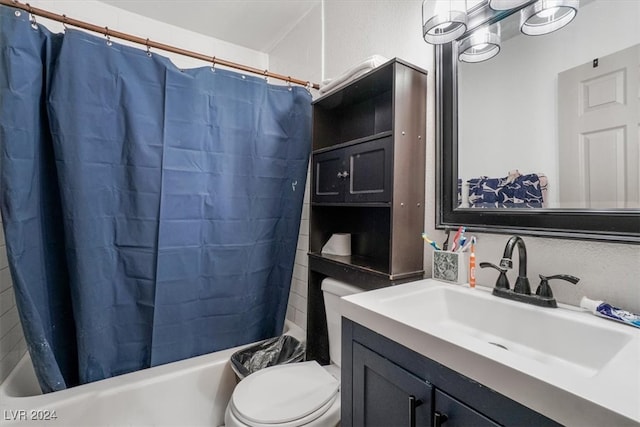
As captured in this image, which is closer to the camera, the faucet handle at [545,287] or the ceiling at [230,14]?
the faucet handle at [545,287]

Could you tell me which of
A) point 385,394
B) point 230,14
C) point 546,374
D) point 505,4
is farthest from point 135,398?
point 230,14

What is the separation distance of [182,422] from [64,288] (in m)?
0.78

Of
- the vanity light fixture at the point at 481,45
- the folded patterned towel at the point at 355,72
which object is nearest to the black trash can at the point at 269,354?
the folded patterned towel at the point at 355,72

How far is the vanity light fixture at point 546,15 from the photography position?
0.79 meters

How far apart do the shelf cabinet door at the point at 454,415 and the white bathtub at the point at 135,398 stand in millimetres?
1143

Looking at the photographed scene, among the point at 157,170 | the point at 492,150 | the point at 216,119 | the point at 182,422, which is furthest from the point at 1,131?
the point at 492,150

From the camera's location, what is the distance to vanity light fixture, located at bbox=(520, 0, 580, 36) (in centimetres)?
79

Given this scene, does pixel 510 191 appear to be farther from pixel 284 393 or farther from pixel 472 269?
pixel 284 393

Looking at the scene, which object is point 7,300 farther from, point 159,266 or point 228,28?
point 228,28

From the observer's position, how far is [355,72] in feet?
3.99

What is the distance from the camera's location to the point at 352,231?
1.51m

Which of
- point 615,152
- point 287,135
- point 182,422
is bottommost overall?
point 182,422
